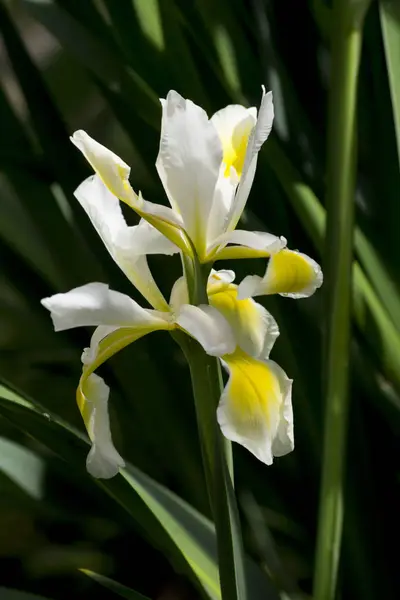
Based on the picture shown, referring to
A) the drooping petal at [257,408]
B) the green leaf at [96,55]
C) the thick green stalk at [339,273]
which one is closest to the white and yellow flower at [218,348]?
the drooping petal at [257,408]

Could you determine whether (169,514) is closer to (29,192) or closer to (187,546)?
(187,546)

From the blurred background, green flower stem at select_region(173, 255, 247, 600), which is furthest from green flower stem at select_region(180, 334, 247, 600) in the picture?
the blurred background

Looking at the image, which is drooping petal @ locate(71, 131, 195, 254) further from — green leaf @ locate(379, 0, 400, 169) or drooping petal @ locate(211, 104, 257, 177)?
green leaf @ locate(379, 0, 400, 169)

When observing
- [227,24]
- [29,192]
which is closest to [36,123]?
[29,192]

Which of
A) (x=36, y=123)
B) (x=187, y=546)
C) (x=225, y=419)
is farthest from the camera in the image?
(x=36, y=123)

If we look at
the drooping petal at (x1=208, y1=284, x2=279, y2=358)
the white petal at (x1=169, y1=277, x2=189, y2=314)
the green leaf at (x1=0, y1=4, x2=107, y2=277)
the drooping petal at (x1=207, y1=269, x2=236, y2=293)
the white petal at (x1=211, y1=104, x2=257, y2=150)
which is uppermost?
the green leaf at (x1=0, y1=4, x2=107, y2=277)

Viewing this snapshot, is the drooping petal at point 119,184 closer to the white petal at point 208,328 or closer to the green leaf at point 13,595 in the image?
the white petal at point 208,328
